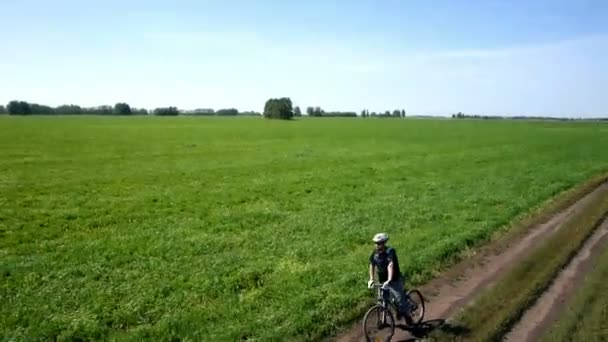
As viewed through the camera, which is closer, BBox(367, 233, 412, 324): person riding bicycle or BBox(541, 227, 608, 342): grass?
BBox(367, 233, 412, 324): person riding bicycle

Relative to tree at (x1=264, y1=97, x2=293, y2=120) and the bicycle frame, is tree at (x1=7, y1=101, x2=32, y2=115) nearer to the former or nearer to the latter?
tree at (x1=264, y1=97, x2=293, y2=120)

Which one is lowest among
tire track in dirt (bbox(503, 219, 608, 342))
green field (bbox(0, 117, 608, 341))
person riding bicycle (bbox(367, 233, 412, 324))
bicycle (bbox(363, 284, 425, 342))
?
green field (bbox(0, 117, 608, 341))

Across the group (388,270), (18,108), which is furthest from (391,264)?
(18,108)

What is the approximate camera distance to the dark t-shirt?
27.9 ft

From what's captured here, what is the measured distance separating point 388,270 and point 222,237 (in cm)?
868


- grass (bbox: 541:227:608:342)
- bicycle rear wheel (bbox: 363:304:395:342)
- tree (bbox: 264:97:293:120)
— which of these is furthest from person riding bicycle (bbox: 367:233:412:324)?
tree (bbox: 264:97:293:120)

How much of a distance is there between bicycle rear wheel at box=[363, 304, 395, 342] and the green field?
2.93ft

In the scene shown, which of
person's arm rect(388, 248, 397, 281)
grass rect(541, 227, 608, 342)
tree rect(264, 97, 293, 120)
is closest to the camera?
person's arm rect(388, 248, 397, 281)

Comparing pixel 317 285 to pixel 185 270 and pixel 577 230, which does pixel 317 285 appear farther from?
pixel 577 230

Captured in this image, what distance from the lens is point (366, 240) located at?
1564 centimetres

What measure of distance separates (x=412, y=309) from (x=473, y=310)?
66.8 inches

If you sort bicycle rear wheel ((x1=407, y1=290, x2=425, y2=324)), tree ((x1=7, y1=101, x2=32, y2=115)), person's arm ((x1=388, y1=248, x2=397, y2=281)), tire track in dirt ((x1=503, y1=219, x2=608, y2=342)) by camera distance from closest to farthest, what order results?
person's arm ((x1=388, y1=248, x2=397, y2=281)) → tire track in dirt ((x1=503, y1=219, x2=608, y2=342)) → bicycle rear wheel ((x1=407, y1=290, x2=425, y2=324)) → tree ((x1=7, y1=101, x2=32, y2=115))

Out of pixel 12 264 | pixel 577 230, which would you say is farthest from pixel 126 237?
pixel 577 230

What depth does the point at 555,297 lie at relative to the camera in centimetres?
1046
